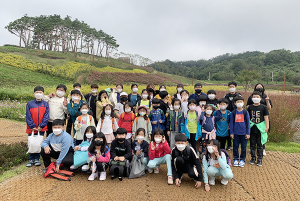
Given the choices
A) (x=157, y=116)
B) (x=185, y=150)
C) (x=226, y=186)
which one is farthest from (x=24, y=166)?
(x=226, y=186)

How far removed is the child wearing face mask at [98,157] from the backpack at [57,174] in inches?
18.5

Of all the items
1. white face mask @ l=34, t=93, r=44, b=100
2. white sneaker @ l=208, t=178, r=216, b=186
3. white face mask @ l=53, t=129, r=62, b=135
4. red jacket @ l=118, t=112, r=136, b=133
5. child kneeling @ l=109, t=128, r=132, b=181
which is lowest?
white sneaker @ l=208, t=178, r=216, b=186

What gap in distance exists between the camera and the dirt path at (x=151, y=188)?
10.8 feet

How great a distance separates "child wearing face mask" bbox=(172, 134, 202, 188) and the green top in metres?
1.03

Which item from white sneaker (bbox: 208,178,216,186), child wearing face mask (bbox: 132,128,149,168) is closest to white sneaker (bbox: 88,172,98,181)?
child wearing face mask (bbox: 132,128,149,168)

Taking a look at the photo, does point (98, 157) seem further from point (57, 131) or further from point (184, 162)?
point (184, 162)

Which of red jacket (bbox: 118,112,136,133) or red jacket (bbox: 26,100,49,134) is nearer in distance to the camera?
red jacket (bbox: 26,100,49,134)

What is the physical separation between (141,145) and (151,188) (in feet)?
3.44

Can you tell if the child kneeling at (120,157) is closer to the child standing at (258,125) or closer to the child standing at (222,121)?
the child standing at (222,121)

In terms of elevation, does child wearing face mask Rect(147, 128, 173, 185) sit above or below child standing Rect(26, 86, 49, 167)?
below

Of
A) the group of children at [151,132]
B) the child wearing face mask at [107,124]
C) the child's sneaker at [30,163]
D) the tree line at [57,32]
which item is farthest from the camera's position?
the tree line at [57,32]

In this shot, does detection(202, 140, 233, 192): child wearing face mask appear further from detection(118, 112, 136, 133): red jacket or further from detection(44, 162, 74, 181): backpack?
detection(44, 162, 74, 181): backpack

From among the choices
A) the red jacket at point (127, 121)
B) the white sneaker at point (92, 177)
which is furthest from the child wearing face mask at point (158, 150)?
the white sneaker at point (92, 177)

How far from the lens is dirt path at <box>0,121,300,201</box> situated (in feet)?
10.8
